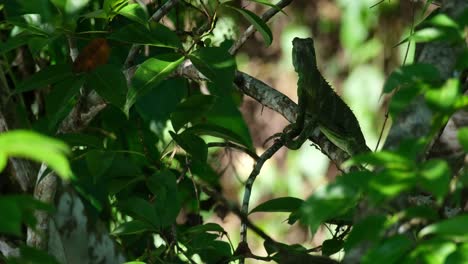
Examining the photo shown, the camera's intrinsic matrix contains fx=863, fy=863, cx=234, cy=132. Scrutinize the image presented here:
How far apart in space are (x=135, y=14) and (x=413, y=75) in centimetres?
81

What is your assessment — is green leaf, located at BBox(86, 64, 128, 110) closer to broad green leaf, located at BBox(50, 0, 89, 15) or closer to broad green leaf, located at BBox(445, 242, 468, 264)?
broad green leaf, located at BBox(50, 0, 89, 15)

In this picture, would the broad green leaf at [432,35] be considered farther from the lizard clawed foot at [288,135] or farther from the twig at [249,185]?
the lizard clawed foot at [288,135]

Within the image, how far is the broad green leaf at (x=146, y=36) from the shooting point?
180 cm

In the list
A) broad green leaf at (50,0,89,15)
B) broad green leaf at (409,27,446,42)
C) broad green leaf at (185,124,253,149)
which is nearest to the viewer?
broad green leaf at (409,27,446,42)

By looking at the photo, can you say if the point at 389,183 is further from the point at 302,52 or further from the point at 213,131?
the point at 302,52

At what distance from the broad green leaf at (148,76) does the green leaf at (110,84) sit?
0.03 m

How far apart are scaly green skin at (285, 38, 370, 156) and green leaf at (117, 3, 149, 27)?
19.4 inches

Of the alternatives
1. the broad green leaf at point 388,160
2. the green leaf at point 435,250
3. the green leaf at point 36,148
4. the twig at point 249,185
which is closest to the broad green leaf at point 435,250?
the green leaf at point 435,250

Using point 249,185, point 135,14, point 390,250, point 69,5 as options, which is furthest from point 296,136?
point 390,250

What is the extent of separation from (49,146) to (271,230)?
3.65m

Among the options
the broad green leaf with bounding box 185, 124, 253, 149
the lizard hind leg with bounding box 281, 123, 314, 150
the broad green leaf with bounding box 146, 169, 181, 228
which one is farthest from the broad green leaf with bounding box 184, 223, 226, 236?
the lizard hind leg with bounding box 281, 123, 314, 150

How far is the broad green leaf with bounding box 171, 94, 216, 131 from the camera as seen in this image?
2018mm

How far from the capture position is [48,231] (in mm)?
2289

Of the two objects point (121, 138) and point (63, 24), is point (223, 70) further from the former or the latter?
point (121, 138)
